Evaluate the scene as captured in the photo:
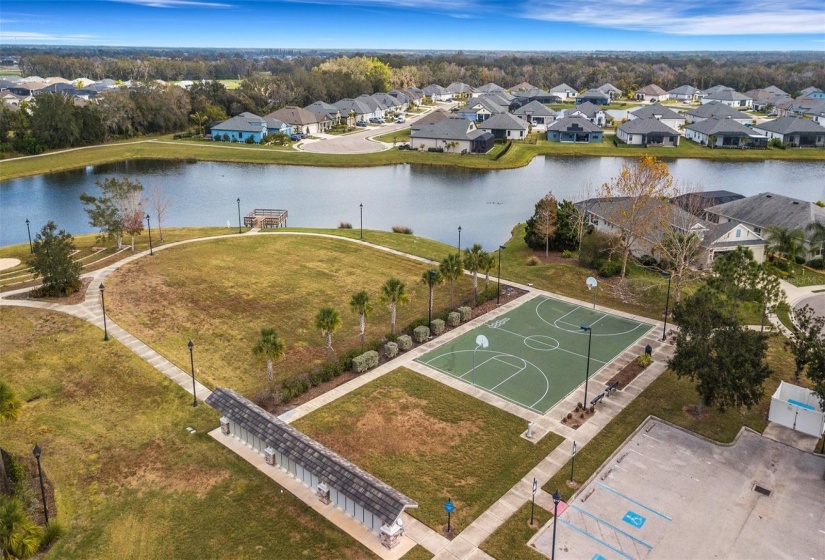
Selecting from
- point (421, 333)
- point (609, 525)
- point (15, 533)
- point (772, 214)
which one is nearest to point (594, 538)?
point (609, 525)

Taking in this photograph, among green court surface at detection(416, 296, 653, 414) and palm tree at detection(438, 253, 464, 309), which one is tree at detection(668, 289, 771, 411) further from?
palm tree at detection(438, 253, 464, 309)

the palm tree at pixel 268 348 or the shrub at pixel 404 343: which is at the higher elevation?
the palm tree at pixel 268 348

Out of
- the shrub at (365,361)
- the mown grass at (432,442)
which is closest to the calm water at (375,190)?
the shrub at (365,361)

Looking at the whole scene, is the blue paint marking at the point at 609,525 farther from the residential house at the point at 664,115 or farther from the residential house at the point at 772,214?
the residential house at the point at 664,115

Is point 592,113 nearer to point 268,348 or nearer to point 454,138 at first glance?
point 454,138

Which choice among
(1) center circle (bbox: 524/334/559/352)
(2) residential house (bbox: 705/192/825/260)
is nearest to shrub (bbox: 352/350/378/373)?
(1) center circle (bbox: 524/334/559/352)

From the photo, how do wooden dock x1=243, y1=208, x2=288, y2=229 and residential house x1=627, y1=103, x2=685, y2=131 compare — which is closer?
wooden dock x1=243, y1=208, x2=288, y2=229
